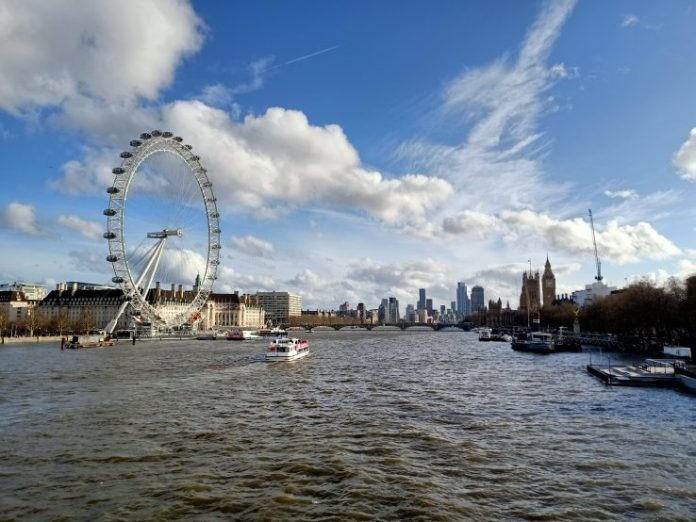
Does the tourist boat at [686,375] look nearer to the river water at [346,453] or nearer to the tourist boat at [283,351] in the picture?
the river water at [346,453]

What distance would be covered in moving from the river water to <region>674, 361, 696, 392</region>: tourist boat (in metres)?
1.70

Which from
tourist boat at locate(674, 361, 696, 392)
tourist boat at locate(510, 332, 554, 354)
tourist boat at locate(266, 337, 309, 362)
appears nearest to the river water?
tourist boat at locate(674, 361, 696, 392)

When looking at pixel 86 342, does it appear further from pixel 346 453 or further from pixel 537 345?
pixel 346 453

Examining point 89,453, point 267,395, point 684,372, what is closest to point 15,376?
point 267,395

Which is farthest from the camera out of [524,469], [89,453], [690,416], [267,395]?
[267,395]

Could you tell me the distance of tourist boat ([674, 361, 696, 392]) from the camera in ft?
140

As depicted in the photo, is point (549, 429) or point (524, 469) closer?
point (524, 469)

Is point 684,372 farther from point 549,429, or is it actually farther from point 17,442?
point 17,442

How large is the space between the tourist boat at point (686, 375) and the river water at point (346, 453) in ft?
5.56

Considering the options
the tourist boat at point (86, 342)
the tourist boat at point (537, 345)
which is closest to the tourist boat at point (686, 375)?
the tourist boat at point (537, 345)

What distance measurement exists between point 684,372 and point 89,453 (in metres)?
46.7

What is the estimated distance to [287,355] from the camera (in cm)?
7462

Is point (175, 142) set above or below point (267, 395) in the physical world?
above

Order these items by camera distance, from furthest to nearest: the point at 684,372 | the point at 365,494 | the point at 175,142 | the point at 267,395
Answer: the point at 175,142 → the point at 684,372 → the point at 267,395 → the point at 365,494
